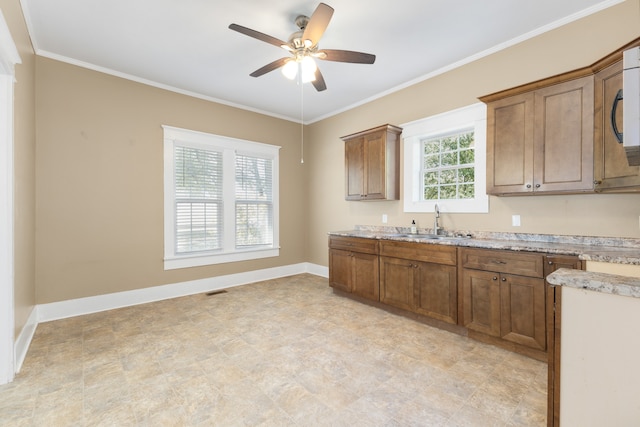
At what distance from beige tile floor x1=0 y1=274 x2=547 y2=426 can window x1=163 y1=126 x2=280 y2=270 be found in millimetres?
1329

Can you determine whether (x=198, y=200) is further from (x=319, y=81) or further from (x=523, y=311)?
(x=523, y=311)

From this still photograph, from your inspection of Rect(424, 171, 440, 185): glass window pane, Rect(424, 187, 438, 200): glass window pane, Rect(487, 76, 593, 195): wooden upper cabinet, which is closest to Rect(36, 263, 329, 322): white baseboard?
Rect(424, 187, 438, 200): glass window pane

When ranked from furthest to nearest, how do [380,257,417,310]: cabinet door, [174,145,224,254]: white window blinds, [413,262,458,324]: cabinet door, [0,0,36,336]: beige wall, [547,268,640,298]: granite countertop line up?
[174,145,224,254]: white window blinds
[380,257,417,310]: cabinet door
[413,262,458,324]: cabinet door
[0,0,36,336]: beige wall
[547,268,640,298]: granite countertop

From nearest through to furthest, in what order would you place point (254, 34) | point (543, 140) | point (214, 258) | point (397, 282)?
point (254, 34) < point (543, 140) < point (397, 282) < point (214, 258)

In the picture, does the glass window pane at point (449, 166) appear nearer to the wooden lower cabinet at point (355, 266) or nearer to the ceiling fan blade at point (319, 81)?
the wooden lower cabinet at point (355, 266)

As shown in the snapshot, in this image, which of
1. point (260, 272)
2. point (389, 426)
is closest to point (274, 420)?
point (389, 426)

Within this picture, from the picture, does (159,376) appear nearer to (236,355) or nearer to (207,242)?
(236,355)

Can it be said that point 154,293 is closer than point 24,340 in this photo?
No

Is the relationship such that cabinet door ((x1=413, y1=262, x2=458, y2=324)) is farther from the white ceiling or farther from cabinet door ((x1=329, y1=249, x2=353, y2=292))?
the white ceiling

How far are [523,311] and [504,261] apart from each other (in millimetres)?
437

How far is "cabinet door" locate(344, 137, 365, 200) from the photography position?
439 cm

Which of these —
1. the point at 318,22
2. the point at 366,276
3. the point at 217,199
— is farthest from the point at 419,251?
the point at 217,199

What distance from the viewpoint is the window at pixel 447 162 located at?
339 centimetres

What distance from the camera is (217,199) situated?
4.70 m
